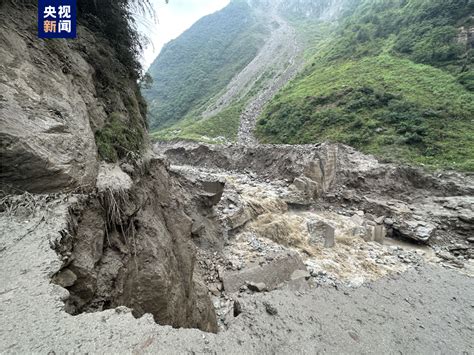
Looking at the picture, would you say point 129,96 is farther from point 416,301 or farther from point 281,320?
point 416,301

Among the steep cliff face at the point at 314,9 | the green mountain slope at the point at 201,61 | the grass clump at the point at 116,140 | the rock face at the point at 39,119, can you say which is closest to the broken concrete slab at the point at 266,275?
the grass clump at the point at 116,140

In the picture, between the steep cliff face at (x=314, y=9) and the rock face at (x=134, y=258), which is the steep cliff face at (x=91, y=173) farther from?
the steep cliff face at (x=314, y=9)

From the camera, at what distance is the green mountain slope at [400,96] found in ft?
56.7

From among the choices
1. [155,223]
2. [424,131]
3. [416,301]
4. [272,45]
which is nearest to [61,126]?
[155,223]

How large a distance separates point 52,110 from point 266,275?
6.34m

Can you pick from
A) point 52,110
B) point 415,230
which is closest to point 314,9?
point 415,230

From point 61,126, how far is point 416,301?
409 inches

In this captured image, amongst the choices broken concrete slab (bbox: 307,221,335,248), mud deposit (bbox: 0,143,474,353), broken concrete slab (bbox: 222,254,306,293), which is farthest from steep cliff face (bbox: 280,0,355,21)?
broken concrete slab (bbox: 222,254,306,293)

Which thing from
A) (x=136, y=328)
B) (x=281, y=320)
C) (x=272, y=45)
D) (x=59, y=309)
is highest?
(x=272, y=45)

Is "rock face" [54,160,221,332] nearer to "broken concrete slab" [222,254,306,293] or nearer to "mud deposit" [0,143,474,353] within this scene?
"mud deposit" [0,143,474,353]

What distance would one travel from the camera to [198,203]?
8570 millimetres

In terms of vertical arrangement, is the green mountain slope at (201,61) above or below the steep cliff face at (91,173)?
above

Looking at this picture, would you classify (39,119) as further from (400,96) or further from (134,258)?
(400,96)

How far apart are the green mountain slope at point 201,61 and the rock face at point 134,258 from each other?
1467 inches
